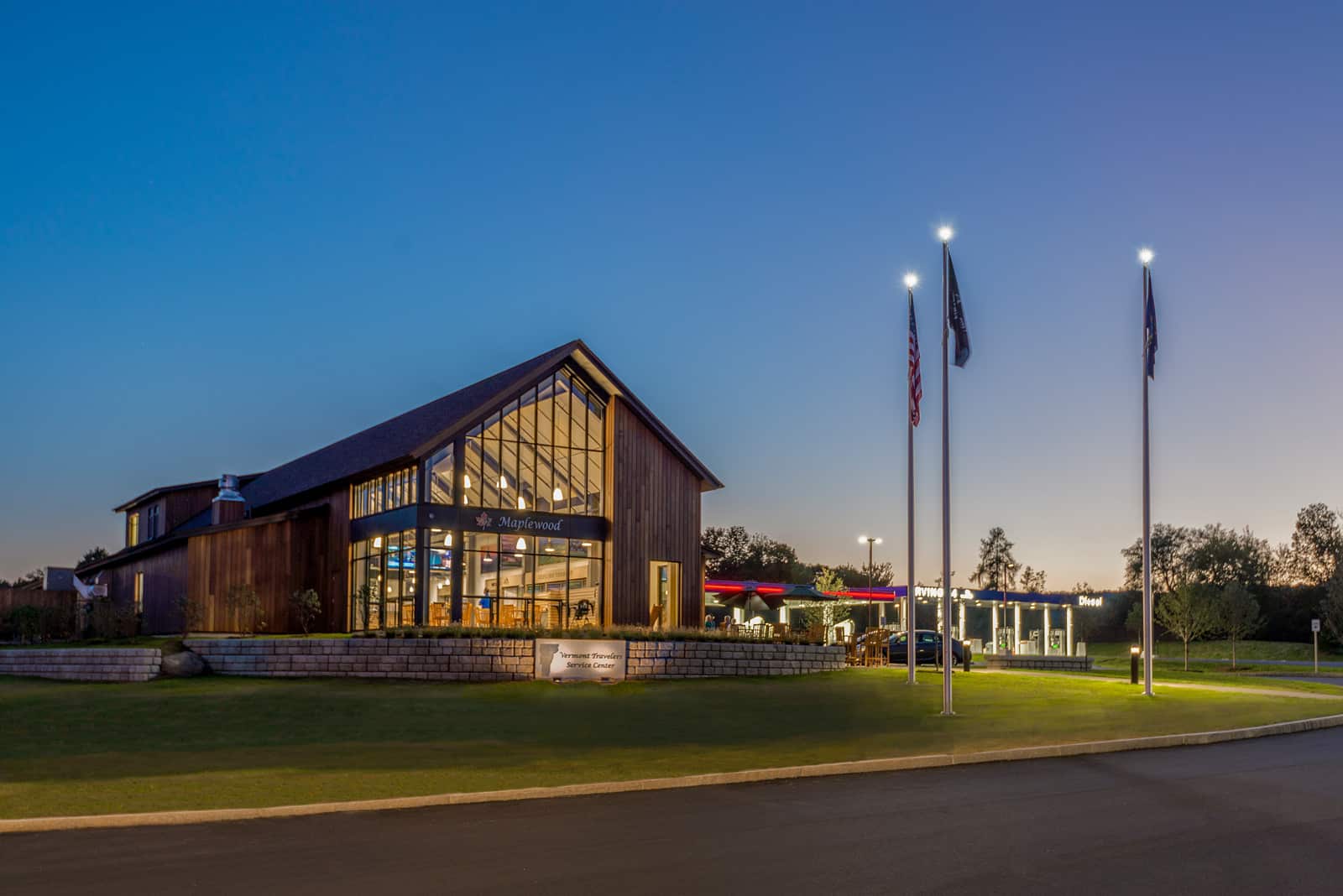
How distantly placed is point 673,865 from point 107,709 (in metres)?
17.2

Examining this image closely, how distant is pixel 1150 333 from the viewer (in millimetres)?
26844

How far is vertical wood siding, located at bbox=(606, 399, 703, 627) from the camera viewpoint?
38656mm

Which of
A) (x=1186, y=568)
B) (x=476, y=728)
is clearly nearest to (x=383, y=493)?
(x=476, y=728)

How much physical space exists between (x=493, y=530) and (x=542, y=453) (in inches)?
124

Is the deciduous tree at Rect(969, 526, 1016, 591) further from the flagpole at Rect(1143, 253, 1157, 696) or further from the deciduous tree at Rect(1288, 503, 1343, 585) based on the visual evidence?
the flagpole at Rect(1143, 253, 1157, 696)

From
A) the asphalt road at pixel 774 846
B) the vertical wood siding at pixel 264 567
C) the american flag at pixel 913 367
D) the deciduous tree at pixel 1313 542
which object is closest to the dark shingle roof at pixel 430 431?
the vertical wood siding at pixel 264 567

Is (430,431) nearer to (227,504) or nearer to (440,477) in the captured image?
(440,477)

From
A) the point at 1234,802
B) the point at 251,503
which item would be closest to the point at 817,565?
the point at 251,503

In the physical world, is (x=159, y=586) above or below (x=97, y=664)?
above

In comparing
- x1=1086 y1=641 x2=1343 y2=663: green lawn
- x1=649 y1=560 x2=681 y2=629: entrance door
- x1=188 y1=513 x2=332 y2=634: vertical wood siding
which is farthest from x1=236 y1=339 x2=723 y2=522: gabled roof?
x1=1086 y1=641 x2=1343 y2=663: green lawn

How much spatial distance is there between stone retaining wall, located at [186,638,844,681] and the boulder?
1.08 feet

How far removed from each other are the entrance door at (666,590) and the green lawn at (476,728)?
8.67 meters

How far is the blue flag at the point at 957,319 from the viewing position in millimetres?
22266

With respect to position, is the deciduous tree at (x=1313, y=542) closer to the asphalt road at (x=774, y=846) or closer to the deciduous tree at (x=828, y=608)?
the deciduous tree at (x=828, y=608)
